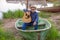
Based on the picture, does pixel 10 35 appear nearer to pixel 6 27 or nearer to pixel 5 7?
pixel 6 27

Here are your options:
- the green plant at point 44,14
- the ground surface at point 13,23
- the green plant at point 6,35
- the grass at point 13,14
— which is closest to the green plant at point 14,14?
the grass at point 13,14

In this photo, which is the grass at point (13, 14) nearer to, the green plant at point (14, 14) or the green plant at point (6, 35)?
the green plant at point (14, 14)

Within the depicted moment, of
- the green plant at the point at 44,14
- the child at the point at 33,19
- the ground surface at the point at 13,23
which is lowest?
the ground surface at the point at 13,23

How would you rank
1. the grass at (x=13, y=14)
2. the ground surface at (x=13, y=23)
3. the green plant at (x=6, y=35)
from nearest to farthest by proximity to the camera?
the green plant at (x=6, y=35) → the ground surface at (x=13, y=23) → the grass at (x=13, y=14)

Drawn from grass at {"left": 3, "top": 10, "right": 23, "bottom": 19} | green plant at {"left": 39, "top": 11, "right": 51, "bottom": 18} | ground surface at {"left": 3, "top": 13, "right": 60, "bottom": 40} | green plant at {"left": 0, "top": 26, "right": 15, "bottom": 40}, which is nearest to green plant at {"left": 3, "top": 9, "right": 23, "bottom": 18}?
grass at {"left": 3, "top": 10, "right": 23, "bottom": 19}

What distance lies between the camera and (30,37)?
6031 mm

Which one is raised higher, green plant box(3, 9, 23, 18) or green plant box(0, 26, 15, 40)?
green plant box(3, 9, 23, 18)

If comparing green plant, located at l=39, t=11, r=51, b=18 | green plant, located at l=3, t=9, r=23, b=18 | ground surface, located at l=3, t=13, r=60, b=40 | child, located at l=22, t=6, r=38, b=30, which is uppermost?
child, located at l=22, t=6, r=38, b=30

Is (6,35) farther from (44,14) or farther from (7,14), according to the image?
(44,14)

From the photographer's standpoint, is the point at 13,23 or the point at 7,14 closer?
the point at 13,23

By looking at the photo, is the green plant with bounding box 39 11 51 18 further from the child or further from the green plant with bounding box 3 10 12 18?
the child

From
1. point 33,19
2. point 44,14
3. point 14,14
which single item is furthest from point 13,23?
point 33,19

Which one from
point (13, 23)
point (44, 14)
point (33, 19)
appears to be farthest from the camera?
point (44, 14)

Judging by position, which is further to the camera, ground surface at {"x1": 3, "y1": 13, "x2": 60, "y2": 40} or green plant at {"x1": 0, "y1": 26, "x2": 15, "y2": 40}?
ground surface at {"x1": 3, "y1": 13, "x2": 60, "y2": 40}
